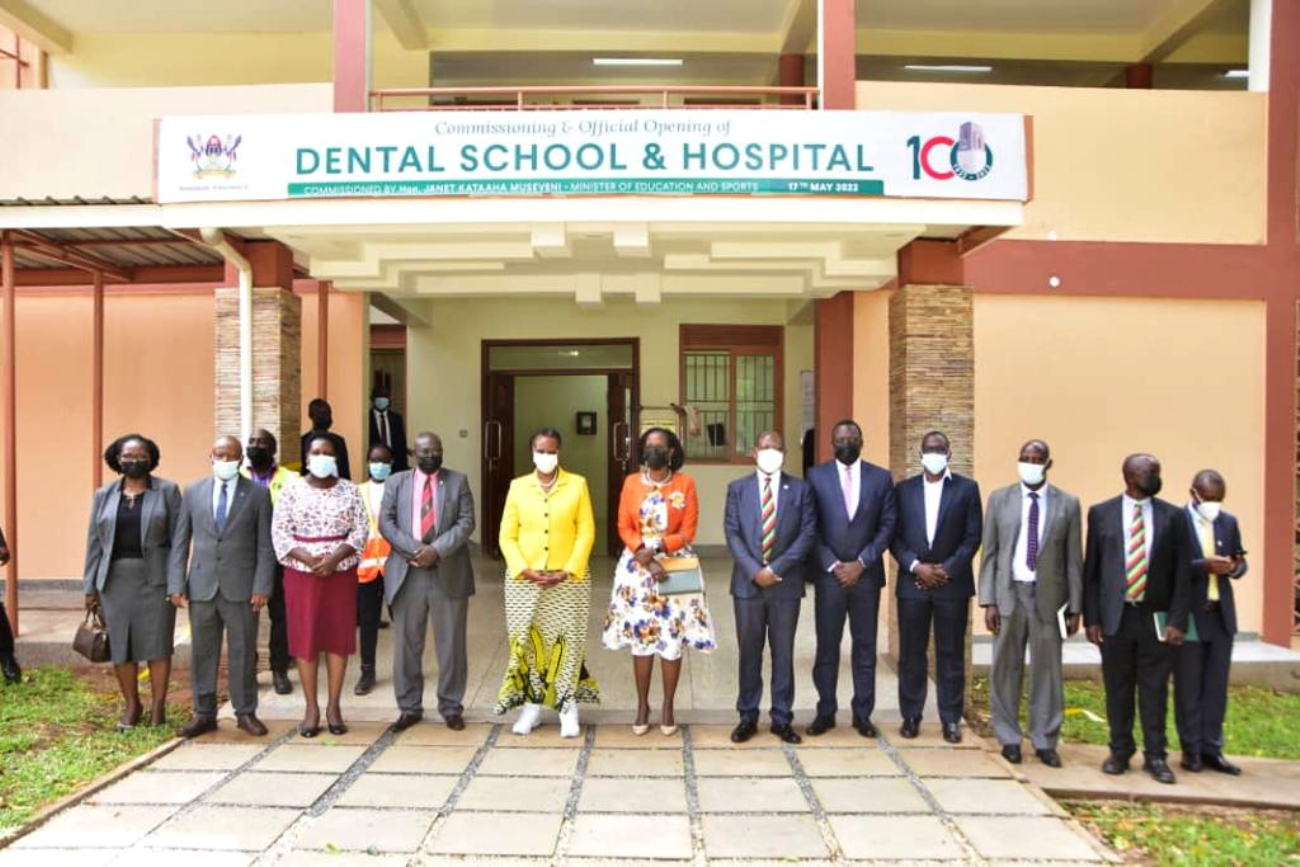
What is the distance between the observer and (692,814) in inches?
167

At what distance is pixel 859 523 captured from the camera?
524 centimetres

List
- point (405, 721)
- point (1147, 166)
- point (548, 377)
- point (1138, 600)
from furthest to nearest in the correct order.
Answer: point (548, 377)
point (1147, 166)
point (405, 721)
point (1138, 600)

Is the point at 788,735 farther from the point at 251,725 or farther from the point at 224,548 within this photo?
the point at 224,548

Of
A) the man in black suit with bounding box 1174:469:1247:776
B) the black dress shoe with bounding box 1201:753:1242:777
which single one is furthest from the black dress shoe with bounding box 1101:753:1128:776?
the black dress shoe with bounding box 1201:753:1242:777

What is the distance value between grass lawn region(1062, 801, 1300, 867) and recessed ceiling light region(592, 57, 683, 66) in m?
8.32

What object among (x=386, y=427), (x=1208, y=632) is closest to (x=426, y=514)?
(x=386, y=427)

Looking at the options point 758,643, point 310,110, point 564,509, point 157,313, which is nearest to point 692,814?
point 758,643

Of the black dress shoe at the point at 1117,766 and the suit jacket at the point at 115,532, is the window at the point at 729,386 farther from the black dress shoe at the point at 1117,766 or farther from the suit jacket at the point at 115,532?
the suit jacket at the point at 115,532

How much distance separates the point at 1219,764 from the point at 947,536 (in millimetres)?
1901

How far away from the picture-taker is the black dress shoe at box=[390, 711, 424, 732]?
5391 mm

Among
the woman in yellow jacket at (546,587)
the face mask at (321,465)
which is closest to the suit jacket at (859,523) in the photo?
the woman in yellow jacket at (546,587)

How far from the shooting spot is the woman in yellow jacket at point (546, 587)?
5215 mm

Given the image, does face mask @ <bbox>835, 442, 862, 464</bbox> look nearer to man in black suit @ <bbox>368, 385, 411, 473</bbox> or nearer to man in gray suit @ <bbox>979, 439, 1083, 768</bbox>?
man in gray suit @ <bbox>979, 439, 1083, 768</bbox>

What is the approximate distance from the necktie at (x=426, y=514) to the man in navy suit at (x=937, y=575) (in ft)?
8.79
